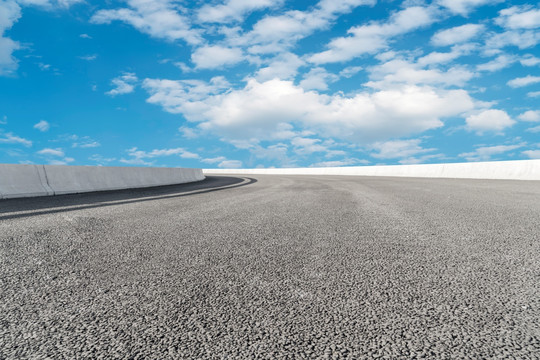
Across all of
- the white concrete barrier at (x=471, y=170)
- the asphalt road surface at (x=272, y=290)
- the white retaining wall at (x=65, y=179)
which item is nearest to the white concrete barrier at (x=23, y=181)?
the white retaining wall at (x=65, y=179)

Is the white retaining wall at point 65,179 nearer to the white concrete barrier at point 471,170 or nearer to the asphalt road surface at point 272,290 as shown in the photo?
the asphalt road surface at point 272,290

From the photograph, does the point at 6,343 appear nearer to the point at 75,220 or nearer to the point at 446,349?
the point at 446,349

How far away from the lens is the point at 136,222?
5.54m

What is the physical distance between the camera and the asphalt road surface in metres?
1.78

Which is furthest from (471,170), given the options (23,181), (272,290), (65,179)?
(23,181)

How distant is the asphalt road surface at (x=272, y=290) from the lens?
1777 mm

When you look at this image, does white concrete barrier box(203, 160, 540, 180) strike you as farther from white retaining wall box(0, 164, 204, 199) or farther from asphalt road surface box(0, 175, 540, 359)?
white retaining wall box(0, 164, 204, 199)

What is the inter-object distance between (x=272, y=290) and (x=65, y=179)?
11147 mm

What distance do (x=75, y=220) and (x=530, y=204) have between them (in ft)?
31.5

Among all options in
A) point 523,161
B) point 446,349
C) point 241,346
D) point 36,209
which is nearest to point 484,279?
point 446,349

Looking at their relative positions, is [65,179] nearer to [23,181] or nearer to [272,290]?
[23,181]

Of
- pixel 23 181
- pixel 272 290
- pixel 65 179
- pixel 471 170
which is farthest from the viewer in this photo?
pixel 471 170

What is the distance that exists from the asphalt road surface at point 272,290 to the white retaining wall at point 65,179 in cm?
575

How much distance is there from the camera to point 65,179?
1108cm
